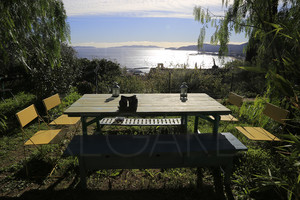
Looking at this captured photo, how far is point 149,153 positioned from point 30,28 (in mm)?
2925

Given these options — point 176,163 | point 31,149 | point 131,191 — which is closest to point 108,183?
point 131,191

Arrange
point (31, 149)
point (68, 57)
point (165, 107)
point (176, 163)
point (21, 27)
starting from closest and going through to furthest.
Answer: point (176, 163), point (165, 107), point (21, 27), point (31, 149), point (68, 57)

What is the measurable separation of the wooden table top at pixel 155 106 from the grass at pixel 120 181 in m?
0.92

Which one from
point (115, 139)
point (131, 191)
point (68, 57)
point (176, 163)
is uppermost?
point (68, 57)

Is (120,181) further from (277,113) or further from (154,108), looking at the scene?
(277,113)

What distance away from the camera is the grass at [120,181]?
277 cm

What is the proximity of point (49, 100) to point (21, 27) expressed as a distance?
53.1 inches

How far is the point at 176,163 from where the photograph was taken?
9.17 feet

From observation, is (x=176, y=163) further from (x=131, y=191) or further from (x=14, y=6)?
(x=14, y=6)

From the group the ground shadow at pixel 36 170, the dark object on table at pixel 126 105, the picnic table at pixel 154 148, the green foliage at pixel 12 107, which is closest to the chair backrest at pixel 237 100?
the picnic table at pixel 154 148

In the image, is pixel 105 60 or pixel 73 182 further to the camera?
pixel 105 60

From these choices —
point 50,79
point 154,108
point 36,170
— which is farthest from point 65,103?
point 154,108

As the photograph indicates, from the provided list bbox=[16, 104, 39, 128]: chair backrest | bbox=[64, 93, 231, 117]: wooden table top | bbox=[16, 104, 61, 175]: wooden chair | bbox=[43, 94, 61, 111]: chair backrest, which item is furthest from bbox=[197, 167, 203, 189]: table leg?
bbox=[43, 94, 61, 111]: chair backrest

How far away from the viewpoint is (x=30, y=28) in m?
3.61
